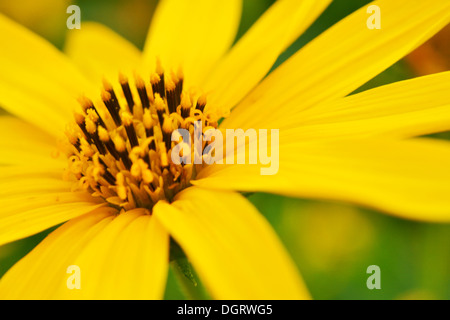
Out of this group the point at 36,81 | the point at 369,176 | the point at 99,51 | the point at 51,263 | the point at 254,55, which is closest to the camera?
the point at 369,176

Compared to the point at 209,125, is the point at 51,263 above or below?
below

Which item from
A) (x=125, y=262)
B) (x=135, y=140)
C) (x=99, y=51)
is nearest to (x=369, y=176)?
(x=125, y=262)

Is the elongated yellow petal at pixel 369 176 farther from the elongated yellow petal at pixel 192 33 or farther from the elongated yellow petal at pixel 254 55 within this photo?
the elongated yellow petal at pixel 192 33

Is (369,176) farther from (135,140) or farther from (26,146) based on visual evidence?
(26,146)

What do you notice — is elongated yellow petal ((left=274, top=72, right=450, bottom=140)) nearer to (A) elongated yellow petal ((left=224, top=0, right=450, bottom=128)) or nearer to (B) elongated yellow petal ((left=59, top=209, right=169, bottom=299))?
(A) elongated yellow petal ((left=224, top=0, right=450, bottom=128))

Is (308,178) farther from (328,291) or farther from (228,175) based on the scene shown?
(328,291)

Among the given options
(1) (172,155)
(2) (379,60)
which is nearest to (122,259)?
(1) (172,155)

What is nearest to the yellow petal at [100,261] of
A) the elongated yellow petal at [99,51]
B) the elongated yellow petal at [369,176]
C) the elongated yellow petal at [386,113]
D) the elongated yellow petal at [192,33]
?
the elongated yellow petal at [369,176]
